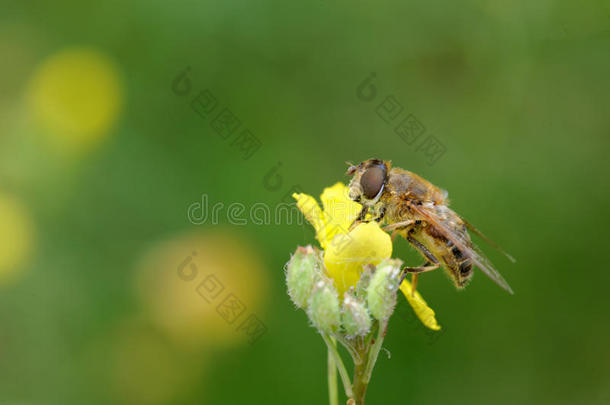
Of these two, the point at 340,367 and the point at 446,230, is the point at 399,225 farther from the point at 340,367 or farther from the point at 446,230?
the point at 340,367

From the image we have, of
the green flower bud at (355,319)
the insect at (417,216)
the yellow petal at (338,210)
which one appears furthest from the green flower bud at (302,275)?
the insect at (417,216)

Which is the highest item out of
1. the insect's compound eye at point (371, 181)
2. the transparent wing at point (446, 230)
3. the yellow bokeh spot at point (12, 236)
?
the yellow bokeh spot at point (12, 236)

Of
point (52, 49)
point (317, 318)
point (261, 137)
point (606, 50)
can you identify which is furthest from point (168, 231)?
point (606, 50)

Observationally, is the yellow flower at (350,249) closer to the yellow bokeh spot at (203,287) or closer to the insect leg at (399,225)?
the insect leg at (399,225)

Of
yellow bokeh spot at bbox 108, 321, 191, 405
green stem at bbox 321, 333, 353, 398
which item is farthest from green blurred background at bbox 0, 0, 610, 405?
green stem at bbox 321, 333, 353, 398

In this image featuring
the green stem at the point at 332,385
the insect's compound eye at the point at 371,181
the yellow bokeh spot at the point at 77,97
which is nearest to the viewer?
the green stem at the point at 332,385

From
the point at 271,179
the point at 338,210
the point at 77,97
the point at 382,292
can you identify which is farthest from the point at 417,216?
the point at 77,97

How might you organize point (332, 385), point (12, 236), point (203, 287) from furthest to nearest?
1. point (12, 236)
2. point (203, 287)
3. point (332, 385)
